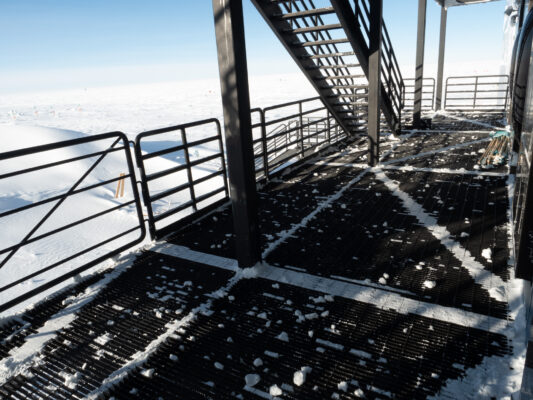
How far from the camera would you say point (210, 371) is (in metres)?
2.15

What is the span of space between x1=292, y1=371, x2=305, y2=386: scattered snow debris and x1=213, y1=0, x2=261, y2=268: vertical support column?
1.30 metres

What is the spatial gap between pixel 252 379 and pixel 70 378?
1183 millimetres

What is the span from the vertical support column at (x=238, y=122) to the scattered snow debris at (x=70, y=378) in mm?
1567

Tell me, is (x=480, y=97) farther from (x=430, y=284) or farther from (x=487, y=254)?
(x=430, y=284)

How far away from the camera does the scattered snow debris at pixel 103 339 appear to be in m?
2.47

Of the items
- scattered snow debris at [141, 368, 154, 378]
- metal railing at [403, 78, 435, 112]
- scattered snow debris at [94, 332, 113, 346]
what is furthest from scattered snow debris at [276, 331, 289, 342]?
metal railing at [403, 78, 435, 112]

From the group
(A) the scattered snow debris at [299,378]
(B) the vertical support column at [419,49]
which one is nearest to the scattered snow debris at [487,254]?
(A) the scattered snow debris at [299,378]

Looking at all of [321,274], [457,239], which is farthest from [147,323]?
[457,239]

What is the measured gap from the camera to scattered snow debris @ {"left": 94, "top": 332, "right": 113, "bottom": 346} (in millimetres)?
2469

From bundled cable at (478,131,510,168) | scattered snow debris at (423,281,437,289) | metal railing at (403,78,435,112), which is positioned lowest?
scattered snow debris at (423,281,437,289)

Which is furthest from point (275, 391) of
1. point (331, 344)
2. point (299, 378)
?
point (331, 344)

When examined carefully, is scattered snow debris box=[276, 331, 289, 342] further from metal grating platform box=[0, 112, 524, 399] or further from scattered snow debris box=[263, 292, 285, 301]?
scattered snow debris box=[263, 292, 285, 301]

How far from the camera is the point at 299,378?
6.63 feet

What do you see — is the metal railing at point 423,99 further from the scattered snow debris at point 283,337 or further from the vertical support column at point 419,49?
the scattered snow debris at point 283,337
